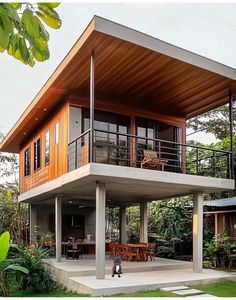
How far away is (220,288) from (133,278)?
89.0 inches

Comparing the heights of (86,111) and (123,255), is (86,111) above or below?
above

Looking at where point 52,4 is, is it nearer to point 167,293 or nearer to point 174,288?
point 167,293

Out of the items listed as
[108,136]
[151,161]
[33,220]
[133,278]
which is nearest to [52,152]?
[108,136]

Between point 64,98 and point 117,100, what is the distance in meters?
1.67

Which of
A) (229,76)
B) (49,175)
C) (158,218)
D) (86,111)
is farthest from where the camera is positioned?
(158,218)

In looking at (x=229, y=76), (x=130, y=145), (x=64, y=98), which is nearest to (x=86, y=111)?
(x=64, y=98)

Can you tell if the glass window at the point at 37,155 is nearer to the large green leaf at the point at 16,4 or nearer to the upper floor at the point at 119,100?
the upper floor at the point at 119,100

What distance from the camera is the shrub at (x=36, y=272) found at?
10.7 metres

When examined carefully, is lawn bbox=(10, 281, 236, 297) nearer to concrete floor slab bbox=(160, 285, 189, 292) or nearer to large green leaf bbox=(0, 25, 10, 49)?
concrete floor slab bbox=(160, 285, 189, 292)

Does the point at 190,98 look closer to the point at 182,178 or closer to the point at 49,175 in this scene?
the point at 182,178

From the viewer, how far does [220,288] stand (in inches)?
Answer: 396

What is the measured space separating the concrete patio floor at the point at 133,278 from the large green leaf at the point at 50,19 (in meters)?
8.05

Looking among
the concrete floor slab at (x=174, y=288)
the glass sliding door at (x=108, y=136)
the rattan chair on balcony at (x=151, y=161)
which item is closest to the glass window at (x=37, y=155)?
the glass sliding door at (x=108, y=136)

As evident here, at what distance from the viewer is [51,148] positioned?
13.7 m
